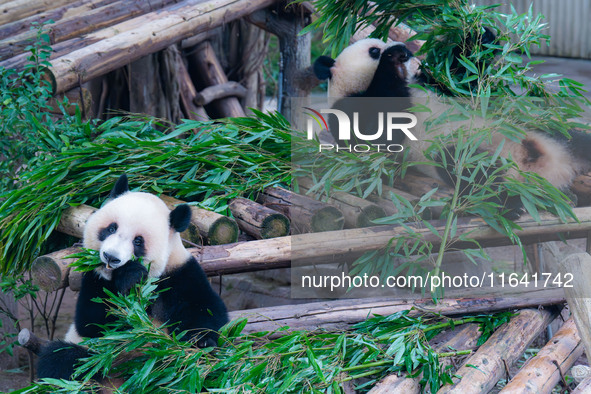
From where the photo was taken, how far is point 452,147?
334 cm

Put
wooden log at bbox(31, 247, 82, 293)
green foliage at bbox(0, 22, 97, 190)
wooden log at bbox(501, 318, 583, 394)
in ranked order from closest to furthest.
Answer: wooden log at bbox(501, 318, 583, 394), wooden log at bbox(31, 247, 82, 293), green foliage at bbox(0, 22, 97, 190)

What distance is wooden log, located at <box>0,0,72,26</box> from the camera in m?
5.23

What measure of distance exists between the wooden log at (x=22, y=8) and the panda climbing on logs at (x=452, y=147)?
113 inches

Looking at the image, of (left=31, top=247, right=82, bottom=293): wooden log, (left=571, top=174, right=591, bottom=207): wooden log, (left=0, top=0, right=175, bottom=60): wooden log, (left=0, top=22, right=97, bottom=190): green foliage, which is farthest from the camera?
(left=0, top=0, right=175, bottom=60): wooden log

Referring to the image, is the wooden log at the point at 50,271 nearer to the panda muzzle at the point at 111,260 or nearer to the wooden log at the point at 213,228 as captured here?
the panda muzzle at the point at 111,260

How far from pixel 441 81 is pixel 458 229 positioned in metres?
0.76

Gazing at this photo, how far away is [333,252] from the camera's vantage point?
9.86ft

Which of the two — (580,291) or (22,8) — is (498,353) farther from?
(22,8)

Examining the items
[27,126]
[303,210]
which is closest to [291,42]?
[27,126]

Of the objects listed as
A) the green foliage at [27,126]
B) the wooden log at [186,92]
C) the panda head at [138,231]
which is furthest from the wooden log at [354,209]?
the wooden log at [186,92]

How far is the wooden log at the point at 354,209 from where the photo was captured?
120 inches

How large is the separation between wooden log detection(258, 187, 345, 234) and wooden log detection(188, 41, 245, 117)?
3.69m

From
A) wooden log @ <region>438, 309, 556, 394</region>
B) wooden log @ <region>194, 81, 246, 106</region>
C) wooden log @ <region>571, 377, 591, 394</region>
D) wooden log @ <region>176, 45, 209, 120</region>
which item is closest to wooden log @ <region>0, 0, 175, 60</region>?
wooden log @ <region>176, 45, 209, 120</region>

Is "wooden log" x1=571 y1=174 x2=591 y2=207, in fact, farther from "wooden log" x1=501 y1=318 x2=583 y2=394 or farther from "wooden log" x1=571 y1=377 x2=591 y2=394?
"wooden log" x1=571 y1=377 x2=591 y2=394
